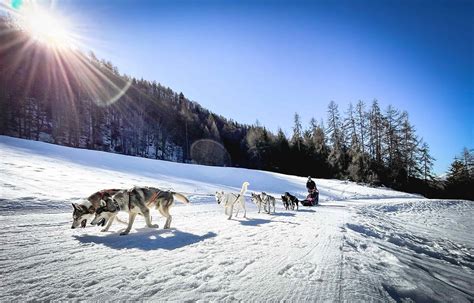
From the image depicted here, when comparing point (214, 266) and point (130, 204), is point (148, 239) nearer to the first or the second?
point (130, 204)

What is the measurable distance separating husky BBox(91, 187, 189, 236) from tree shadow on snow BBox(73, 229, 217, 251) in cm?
35

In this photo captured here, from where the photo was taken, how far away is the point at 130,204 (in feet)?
18.1

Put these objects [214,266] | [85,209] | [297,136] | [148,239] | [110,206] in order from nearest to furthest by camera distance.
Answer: [214,266] → [148,239] → [110,206] → [85,209] → [297,136]

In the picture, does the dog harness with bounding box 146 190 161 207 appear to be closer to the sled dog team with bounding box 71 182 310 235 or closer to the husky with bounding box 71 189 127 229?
the sled dog team with bounding box 71 182 310 235

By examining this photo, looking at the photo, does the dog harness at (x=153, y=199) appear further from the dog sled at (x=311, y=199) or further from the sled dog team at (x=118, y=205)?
the dog sled at (x=311, y=199)

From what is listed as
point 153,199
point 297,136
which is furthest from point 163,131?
point 153,199

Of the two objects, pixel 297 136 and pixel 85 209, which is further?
pixel 297 136

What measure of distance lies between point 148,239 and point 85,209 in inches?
71.1

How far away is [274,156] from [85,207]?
57091mm

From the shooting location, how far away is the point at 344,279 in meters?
3.20

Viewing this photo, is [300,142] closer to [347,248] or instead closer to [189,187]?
[189,187]

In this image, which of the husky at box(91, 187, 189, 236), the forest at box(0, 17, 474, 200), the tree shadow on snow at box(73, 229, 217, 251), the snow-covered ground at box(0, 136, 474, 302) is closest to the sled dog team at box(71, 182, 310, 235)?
the husky at box(91, 187, 189, 236)

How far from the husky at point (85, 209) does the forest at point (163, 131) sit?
4650 cm

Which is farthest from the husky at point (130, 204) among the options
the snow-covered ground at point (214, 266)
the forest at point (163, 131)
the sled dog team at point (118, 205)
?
the forest at point (163, 131)
